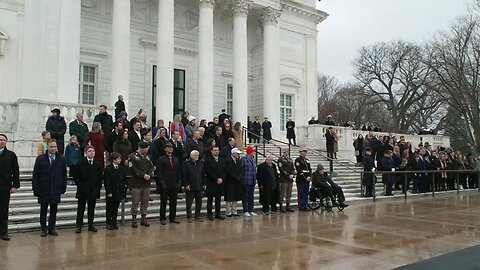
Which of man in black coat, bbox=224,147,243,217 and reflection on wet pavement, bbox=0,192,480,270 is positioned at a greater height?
man in black coat, bbox=224,147,243,217

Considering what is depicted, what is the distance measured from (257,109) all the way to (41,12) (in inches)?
538

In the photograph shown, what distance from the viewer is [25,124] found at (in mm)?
15484

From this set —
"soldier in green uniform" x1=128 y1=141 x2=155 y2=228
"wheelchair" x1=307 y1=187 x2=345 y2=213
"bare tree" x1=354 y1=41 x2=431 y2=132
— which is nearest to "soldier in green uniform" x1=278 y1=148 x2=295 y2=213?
"wheelchair" x1=307 y1=187 x2=345 y2=213

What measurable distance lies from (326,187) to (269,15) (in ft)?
51.8

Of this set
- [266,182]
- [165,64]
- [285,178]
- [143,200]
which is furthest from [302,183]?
[165,64]

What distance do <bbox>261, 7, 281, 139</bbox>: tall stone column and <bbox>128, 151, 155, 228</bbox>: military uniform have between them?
16.1m

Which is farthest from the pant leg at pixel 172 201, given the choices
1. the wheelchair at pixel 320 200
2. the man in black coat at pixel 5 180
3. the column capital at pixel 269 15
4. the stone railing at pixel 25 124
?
→ the column capital at pixel 269 15

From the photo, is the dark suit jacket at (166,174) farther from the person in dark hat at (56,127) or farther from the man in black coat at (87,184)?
the person in dark hat at (56,127)

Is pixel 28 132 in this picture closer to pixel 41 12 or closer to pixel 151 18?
pixel 41 12

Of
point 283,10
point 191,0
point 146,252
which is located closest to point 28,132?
point 146,252

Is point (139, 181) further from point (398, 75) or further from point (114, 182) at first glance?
point (398, 75)

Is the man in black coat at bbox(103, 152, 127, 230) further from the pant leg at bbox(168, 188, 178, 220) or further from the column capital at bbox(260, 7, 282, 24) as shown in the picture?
the column capital at bbox(260, 7, 282, 24)

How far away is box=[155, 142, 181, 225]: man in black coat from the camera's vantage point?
411 inches

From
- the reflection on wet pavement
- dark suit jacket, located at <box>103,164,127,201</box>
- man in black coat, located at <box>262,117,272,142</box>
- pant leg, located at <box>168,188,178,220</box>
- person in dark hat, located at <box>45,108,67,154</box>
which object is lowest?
the reflection on wet pavement
